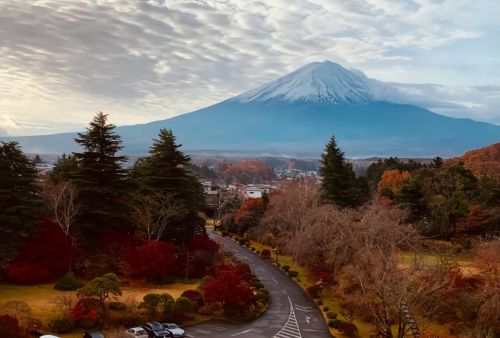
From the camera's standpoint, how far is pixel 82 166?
127ft

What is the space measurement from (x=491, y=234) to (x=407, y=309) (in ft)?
78.2

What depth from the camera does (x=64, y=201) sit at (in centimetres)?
3556

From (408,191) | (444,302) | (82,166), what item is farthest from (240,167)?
(444,302)

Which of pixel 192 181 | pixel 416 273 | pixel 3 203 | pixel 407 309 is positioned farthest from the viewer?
pixel 192 181

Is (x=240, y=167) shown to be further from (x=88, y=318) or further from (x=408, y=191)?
(x=88, y=318)

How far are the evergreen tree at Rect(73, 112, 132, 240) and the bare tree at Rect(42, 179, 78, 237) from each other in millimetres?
1050

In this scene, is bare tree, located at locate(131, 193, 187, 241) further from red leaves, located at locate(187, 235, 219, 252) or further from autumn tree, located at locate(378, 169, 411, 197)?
autumn tree, located at locate(378, 169, 411, 197)

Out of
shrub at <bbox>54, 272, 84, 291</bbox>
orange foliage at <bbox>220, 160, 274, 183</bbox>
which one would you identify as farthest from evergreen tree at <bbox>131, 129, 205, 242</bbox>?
orange foliage at <bbox>220, 160, 274, 183</bbox>

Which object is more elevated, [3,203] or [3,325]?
[3,203]

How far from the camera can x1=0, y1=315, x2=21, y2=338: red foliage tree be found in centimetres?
2127

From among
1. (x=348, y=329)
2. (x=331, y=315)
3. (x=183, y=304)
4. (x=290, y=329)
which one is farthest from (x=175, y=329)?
(x=331, y=315)

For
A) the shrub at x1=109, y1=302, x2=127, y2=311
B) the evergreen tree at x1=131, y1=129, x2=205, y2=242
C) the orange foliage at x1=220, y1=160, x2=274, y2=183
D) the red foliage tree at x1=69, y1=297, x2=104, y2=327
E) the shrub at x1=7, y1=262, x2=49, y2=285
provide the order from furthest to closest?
1. the orange foliage at x1=220, y1=160, x2=274, y2=183
2. the evergreen tree at x1=131, y1=129, x2=205, y2=242
3. the shrub at x1=7, y1=262, x2=49, y2=285
4. the shrub at x1=109, y1=302, x2=127, y2=311
5. the red foliage tree at x1=69, y1=297, x2=104, y2=327

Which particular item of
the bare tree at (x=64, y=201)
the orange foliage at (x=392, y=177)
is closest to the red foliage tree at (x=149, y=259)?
the bare tree at (x=64, y=201)

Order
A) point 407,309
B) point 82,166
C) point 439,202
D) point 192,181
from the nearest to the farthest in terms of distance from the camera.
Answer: point 407,309
point 82,166
point 192,181
point 439,202
